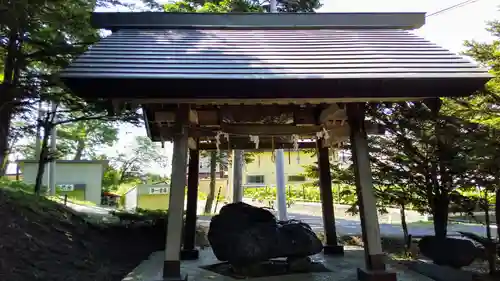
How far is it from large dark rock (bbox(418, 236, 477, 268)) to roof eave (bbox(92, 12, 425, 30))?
3282 millimetres

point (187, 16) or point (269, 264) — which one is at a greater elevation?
point (187, 16)

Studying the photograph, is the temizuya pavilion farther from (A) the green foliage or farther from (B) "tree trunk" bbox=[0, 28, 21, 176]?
(A) the green foliage

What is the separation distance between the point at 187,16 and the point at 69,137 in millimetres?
21807

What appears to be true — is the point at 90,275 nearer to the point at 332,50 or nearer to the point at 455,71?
the point at 332,50

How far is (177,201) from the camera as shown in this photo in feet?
13.4

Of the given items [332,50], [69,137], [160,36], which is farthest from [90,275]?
[69,137]

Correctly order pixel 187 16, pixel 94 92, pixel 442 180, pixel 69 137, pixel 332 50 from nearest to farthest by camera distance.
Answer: pixel 94 92
pixel 332 50
pixel 187 16
pixel 442 180
pixel 69 137

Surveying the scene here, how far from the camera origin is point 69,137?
78.3 feet

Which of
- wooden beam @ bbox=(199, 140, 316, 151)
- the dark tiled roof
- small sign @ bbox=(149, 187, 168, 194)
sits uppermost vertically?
the dark tiled roof

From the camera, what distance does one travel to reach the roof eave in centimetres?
509

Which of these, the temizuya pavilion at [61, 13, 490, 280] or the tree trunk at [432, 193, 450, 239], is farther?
the tree trunk at [432, 193, 450, 239]

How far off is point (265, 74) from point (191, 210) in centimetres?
350

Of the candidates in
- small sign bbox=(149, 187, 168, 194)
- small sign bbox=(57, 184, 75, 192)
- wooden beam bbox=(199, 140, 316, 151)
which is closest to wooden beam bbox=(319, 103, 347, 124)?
wooden beam bbox=(199, 140, 316, 151)

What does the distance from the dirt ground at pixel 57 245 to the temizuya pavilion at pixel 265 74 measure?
5.97 ft
